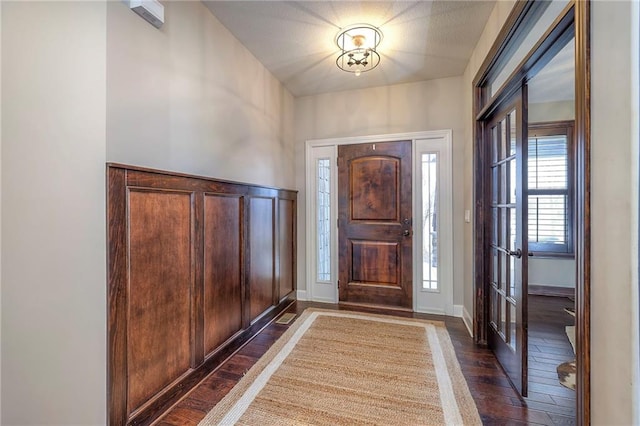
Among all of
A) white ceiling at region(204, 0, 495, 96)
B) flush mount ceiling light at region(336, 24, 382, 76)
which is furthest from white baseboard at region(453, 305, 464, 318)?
flush mount ceiling light at region(336, 24, 382, 76)

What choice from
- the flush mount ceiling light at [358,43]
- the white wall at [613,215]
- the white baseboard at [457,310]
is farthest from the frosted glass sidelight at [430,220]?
the white wall at [613,215]

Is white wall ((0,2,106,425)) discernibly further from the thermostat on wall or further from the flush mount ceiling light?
the flush mount ceiling light

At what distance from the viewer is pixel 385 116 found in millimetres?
3389

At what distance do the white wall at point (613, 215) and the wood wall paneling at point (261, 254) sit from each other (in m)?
2.29

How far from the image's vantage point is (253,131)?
275 centimetres

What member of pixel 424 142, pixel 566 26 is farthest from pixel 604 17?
pixel 424 142

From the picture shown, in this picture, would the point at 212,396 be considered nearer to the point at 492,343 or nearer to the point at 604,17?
the point at 492,343

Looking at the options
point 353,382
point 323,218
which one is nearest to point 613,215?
point 353,382

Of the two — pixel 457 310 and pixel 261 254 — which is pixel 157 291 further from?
pixel 457 310

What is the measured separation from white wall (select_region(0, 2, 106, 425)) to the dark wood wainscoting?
0.08m

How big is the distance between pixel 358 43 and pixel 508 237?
194 centimetres

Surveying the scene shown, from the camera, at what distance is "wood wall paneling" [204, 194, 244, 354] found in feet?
6.76

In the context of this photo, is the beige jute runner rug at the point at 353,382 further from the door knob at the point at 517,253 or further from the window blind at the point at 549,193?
the window blind at the point at 549,193

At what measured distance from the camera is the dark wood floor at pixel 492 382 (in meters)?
1.62
